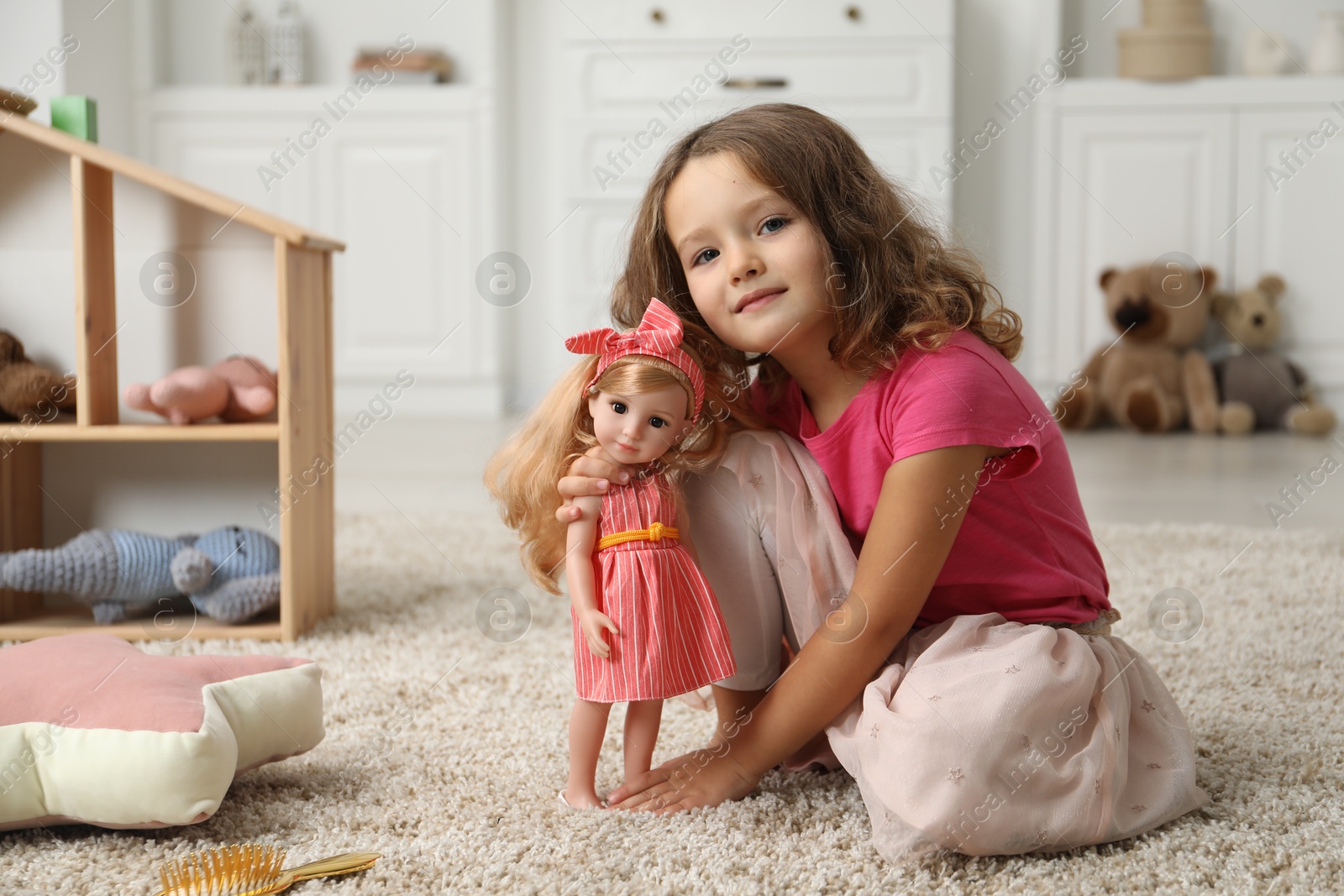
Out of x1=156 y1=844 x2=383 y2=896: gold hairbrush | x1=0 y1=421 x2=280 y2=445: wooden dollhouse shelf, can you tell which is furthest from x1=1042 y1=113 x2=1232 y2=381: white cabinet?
x1=156 y1=844 x2=383 y2=896: gold hairbrush

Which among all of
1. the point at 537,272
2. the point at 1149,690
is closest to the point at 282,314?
the point at 1149,690

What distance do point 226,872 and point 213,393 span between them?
2.37 ft

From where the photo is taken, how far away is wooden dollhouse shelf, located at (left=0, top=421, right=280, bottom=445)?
126 centimetres

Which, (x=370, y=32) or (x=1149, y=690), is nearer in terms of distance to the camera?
(x=1149, y=690)

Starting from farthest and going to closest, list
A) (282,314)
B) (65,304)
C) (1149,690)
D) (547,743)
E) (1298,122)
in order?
(1298,122)
(65,304)
(282,314)
(547,743)
(1149,690)

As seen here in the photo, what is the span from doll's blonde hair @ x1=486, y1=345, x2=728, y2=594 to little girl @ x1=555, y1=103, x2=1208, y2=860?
3 centimetres

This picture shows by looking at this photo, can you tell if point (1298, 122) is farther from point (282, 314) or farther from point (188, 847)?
point (188, 847)

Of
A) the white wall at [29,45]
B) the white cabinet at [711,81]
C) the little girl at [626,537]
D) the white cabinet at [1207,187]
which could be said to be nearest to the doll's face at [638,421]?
the little girl at [626,537]

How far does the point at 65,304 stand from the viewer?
1.37 m

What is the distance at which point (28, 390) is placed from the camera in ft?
4.24

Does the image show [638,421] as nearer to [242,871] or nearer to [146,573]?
[242,871]

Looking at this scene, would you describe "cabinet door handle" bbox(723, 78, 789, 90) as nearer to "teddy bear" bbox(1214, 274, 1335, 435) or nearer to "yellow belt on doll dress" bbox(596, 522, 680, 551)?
"teddy bear" bbox(1214, 274, 1335, 435)

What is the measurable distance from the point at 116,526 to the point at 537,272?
2.16 meters

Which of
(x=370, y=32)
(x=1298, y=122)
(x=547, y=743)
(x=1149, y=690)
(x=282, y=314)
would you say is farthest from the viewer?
(x=370, y=32)
